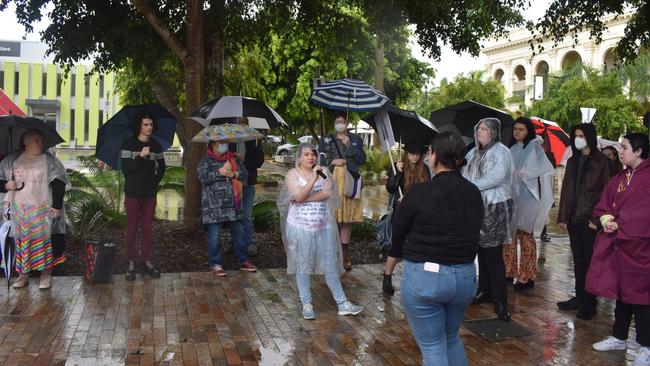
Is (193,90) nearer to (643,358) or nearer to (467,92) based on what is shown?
(643,358)

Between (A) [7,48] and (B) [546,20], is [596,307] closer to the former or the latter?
(B) [546,20]

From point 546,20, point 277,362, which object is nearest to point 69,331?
point 277,362

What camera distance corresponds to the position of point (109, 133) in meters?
7.57

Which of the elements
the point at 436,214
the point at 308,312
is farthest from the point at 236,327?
the point at 436,214

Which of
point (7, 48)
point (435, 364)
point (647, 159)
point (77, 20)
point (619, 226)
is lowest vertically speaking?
point (435, 364)

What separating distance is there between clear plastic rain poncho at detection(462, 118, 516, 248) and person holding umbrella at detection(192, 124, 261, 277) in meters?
2.76

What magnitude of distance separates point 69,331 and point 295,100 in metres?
23.1

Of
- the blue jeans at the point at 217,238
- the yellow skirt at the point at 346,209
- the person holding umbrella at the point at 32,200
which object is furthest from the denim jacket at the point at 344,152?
Answer: the person holding umbrella at the point at 32,200

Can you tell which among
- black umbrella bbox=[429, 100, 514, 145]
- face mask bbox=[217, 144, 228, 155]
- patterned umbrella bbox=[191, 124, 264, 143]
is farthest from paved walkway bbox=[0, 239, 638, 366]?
black umbrella bbox=[429, 100, 514, 145]

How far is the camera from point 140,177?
720 centimetres

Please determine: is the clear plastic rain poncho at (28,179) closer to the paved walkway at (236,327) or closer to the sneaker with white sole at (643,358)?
the paved walkway at (236,327)

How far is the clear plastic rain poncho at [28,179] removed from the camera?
675 cm

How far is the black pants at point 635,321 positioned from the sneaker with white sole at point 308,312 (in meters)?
2.57

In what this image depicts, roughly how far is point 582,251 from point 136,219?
477cm
